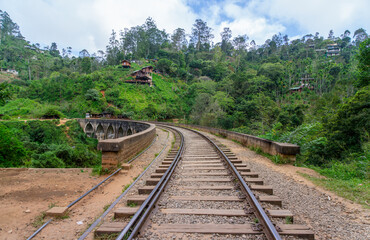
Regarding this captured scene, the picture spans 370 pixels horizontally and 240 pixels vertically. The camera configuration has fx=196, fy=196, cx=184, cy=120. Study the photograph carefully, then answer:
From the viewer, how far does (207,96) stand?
120 ft

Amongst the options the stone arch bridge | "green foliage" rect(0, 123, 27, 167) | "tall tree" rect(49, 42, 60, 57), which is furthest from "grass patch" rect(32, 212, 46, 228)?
"tall tree" rect(49, 42, 60, 57)

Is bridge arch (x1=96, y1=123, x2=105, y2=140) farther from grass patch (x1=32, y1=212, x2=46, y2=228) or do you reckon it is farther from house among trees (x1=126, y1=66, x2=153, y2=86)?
grass patch (x1=32, y1=212, x2=46, y2=228)

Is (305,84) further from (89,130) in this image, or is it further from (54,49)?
(54,49)

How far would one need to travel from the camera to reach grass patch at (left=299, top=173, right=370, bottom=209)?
403 centimetres

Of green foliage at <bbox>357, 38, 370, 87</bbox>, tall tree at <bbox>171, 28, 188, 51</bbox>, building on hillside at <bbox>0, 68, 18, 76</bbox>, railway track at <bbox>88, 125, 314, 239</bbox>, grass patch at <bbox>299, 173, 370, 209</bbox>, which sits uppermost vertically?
tall tree at <bbox>171, 28, 188, 51</bbox>

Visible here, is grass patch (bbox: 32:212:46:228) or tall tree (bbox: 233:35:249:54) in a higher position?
tall tree (bbox: 233:35:249:54)

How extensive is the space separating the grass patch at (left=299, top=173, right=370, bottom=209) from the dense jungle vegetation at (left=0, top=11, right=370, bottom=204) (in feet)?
0.38

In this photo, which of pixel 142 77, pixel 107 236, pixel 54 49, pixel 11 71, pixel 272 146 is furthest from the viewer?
pixel 54 49

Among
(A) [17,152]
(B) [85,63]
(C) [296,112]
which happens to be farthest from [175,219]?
(B) [85,63]

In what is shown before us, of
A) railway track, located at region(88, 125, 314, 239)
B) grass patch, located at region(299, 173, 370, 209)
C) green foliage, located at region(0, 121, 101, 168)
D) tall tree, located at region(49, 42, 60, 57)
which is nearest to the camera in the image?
railway track, located at region(88, 125, 314, 239)

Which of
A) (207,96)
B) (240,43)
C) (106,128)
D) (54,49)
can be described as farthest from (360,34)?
(54,49)

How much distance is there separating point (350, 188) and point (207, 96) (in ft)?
107

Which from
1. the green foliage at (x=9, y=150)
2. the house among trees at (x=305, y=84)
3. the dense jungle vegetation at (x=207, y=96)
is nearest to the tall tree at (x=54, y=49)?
the dense jungle vegetation at (x=207, y=96)

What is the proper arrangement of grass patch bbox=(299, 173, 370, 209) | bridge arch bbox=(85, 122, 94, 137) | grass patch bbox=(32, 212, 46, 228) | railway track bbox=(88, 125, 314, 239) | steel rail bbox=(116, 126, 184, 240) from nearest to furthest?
1. steel rail bbox=(116, 126, 184, 240)
2. railway track bbox=(88, 125, 314, 239)
3. grass patch bbox=(32, 212, 46, 228)
4. grass patch bbox=(299, 173, 370, 209)
5. bridge arch bbox=(85, 122, 94, 137)
